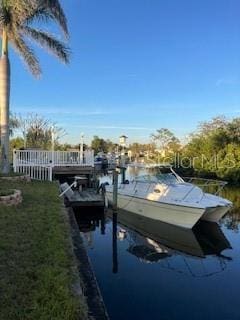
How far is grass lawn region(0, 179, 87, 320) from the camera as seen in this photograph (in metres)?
4.48

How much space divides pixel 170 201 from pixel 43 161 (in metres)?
8.91

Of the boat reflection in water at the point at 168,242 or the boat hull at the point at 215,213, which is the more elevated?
the boat hull at the point at 215,213

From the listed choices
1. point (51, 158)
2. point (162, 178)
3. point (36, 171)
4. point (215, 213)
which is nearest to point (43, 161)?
point (51, 158)

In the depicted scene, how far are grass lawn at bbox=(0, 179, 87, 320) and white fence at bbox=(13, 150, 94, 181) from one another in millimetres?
10297

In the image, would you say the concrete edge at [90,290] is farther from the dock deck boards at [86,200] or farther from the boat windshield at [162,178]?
the dock deck boards at [86,200]

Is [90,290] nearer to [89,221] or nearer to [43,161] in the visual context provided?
[89,221]

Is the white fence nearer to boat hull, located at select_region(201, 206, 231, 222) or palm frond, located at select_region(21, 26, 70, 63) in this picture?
palm frond, located at select_region(21, 26, 70, 63)

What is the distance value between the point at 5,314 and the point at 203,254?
28.0 ft

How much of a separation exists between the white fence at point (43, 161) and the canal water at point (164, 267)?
15.9 ft

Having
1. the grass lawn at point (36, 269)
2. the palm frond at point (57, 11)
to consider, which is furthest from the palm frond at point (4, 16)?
the grass lawn at point (36, 269)

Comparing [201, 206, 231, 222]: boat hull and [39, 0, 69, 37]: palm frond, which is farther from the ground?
[39, 0, 69, 37]: palm frond

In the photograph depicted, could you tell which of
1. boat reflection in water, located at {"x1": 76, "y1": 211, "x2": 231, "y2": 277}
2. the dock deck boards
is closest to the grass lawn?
boat reflection in water, located at {"x1": 76, "y1": 211, "x2": 231, "y2": 277}

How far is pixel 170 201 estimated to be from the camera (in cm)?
1522

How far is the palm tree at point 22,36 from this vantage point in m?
17.8
